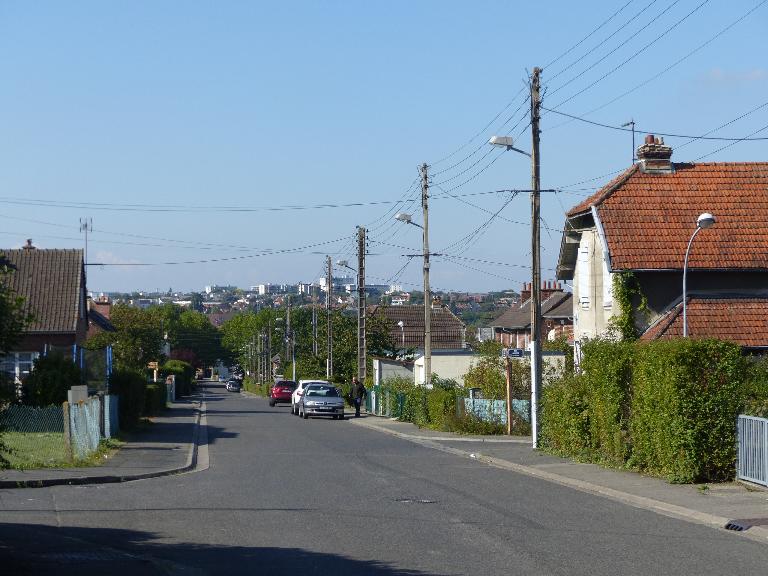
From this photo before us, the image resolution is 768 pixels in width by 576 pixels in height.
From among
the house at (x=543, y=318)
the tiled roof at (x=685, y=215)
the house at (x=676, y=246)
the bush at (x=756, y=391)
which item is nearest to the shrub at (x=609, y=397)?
the bush at (x=756, y=391)

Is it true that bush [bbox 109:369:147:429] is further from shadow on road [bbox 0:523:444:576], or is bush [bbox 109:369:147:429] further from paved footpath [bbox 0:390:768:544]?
shadow on road [bbox 0:523:444:576]

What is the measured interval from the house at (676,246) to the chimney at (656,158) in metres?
0.03

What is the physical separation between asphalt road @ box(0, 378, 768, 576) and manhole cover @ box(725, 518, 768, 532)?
0.34 metres

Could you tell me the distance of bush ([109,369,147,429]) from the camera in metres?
37.2

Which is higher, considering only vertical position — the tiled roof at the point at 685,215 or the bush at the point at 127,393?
the tiled roof at the point at 685,215

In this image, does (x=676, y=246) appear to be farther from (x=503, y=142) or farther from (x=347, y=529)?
(x=347, y=529)

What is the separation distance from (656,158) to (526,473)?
15.8 meters

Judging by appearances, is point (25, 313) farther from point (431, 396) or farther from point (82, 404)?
point (431, 396)

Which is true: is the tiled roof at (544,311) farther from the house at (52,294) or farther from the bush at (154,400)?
the house at (52,294)

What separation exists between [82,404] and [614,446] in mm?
11722

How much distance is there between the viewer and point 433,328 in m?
95.6

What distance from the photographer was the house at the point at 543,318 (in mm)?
72812

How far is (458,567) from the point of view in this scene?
11.3 m

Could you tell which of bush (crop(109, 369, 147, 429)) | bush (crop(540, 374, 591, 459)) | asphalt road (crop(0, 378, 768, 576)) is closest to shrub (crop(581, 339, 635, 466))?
bush (crop(540, 374, 591, 459))
